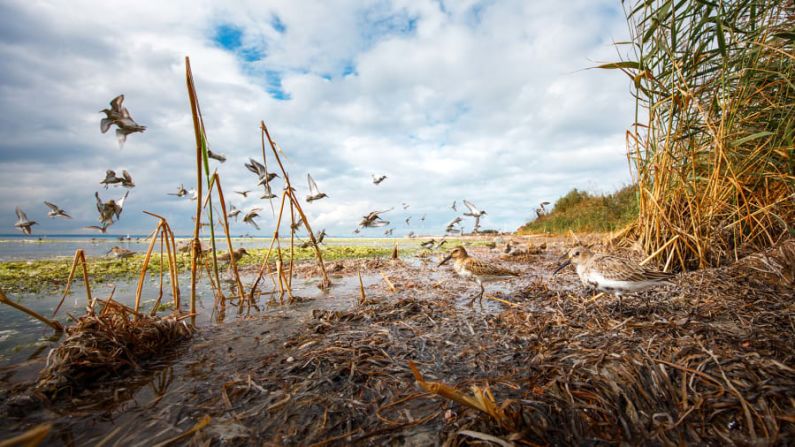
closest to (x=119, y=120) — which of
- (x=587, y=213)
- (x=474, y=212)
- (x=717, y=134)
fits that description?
(x=717, y=134)

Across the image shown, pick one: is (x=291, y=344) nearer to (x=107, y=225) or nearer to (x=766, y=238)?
(x=107, y=225)

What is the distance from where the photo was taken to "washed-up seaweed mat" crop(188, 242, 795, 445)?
1.71 m

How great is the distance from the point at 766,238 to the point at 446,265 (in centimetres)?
719

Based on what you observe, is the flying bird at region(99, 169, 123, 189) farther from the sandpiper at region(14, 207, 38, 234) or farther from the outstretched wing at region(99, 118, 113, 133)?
the sandpiper at region(14, 207, 38, 234)

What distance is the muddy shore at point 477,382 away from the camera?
5.72 ft

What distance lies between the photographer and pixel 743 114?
16.3 feet

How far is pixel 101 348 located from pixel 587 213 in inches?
1043

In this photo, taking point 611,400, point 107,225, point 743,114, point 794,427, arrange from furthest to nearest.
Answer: point 107,225, point 743,114, point 611,400, point 794,427

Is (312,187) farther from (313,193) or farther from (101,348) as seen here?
(101,348)

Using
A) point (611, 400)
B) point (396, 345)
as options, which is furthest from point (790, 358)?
point (396, 345)

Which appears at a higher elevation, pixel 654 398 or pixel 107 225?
pixel 107 225

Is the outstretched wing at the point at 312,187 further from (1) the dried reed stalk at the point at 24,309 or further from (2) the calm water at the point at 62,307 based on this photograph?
(1) the dried reed stalk at the point at 24,309

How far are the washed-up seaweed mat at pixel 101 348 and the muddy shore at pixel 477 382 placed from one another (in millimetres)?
110

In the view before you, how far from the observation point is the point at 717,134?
4496mm
